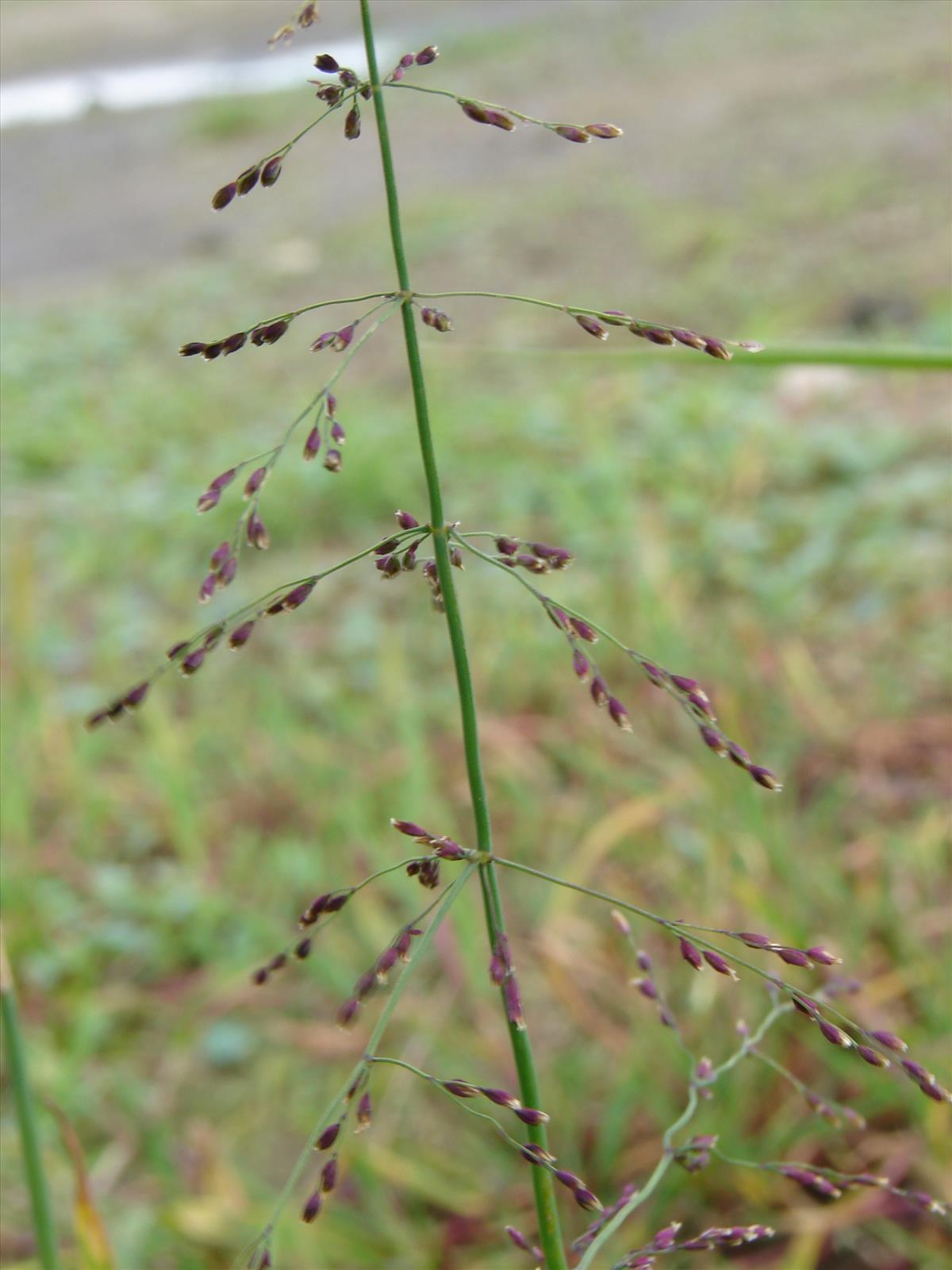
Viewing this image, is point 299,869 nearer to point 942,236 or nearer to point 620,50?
point 942,236

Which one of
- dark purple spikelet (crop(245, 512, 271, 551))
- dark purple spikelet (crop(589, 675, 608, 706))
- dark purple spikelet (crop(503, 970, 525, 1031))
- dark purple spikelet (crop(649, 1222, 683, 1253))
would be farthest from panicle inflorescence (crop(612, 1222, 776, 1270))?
dark purple spikelet (crop(245, 512, 271, 551))

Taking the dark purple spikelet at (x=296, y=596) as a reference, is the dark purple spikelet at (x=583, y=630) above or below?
below

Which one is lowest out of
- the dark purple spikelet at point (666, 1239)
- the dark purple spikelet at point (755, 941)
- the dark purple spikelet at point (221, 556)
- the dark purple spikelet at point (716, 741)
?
the dark purple spikelet at point (666, 1239)

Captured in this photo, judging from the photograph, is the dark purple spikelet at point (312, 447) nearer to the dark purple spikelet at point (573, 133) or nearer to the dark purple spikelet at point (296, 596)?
the dark purple spikelet at point (296, 596)

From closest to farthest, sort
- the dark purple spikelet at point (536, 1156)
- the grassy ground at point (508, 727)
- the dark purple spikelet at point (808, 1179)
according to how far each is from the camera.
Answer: the dark purple spikelet at point (536, 1156), the dark purple spikelet at point (808, 1179), the grassy ground at point (508, 727)

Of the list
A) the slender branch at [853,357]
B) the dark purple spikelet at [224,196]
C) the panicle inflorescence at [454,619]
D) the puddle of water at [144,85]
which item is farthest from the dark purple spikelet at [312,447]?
the puddle of water at [144,85]

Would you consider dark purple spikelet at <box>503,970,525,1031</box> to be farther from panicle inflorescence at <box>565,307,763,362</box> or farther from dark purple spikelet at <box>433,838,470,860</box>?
panicle inflorescence at <box>565,307,763,362</box>

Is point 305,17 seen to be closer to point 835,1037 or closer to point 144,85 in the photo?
point 835,1037
